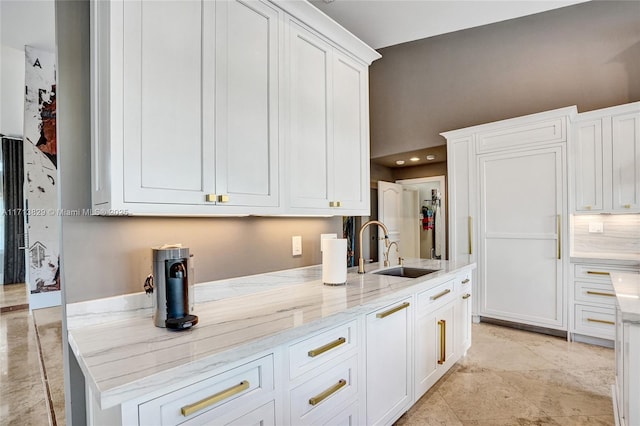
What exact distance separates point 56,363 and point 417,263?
10.8 feet

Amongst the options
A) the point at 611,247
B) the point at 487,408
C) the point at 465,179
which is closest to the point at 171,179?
the point at 487,408

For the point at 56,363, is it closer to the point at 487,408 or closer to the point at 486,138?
the point at 487,408

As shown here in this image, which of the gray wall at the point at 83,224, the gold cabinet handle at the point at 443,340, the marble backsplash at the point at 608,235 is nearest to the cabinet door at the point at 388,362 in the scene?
the gold cabinet handle at the point at 443,340

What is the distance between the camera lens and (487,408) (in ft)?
7.18

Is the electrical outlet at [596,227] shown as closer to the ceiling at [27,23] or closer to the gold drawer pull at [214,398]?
the gold drawer pull at [214,398]

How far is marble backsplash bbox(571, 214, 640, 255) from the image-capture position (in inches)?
136

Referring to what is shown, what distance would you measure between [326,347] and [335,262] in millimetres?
644

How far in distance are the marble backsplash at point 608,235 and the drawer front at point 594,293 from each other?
1.20 feet

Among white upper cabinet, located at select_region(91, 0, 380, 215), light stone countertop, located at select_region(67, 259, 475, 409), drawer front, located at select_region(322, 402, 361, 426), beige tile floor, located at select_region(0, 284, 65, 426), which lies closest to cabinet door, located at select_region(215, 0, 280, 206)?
white upper cabinet, located at select_region(91, 0, 380, 215)

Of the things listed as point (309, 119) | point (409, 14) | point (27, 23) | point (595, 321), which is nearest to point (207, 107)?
point (309, 119)

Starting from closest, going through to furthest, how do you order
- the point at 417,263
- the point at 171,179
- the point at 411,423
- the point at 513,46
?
1. the point at 171,179
2. the point at 411,423
3. the point at 417,263
4. the point at 513,46

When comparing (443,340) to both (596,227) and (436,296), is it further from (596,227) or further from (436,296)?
(596,227)

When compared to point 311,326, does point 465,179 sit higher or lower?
higher

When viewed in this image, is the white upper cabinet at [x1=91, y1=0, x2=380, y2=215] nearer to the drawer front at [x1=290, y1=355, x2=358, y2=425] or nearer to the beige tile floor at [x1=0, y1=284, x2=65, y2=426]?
the drawer front at [x1=290, y1=355, x2=358, y2=425]
